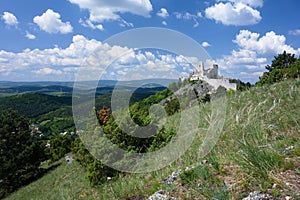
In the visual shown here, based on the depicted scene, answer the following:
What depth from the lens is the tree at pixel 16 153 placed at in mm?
28000

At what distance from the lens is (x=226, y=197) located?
3.04 meters

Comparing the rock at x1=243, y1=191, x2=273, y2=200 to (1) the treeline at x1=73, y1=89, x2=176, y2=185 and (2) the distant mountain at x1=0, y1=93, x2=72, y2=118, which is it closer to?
(1) the treeline at x1=73, y1=89, x2=176, y2=185

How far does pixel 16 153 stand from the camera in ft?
96.4

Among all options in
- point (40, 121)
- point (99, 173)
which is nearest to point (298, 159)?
point (99, 173)

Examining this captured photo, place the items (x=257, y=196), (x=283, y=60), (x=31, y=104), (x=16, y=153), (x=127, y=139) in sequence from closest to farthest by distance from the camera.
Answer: (x=257, y=196) → (x=127, y=139) → (x=16, y=153) → (x=283, y=60) → (x=31, y=104)

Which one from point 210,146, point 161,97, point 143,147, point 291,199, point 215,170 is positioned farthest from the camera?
point 161,97

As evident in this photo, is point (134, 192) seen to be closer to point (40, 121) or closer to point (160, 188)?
point (160, 188)

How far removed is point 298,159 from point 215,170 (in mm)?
1153

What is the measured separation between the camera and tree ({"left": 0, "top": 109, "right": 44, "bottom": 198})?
2800cm

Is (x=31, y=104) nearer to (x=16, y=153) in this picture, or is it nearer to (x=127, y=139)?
(x=16, y=153)

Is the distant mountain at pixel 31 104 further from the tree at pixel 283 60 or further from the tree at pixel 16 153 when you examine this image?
the tree at pixel 283 60

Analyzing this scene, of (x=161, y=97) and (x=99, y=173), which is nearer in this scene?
(x=99, y=173)

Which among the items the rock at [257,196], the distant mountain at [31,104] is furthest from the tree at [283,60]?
the distant mountain at [31,104]

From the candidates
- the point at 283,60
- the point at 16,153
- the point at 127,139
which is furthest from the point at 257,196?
the point at 283,60
